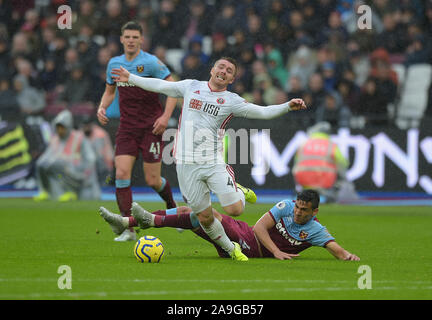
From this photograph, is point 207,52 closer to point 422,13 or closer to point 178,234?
point 422,13

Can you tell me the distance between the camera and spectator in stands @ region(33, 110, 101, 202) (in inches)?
677

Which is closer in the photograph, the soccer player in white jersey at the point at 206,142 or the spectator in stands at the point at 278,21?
the soccer player in white jersey at the point at 206,142

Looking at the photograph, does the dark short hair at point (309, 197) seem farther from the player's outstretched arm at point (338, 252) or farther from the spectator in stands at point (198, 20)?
the spectator in stands at point (198, 20)

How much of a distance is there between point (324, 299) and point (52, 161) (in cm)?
1172

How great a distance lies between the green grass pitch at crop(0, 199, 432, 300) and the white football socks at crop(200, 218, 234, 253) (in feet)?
0.59

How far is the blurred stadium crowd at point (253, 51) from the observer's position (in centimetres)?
Answer: 1802

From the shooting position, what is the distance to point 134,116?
10281 mm

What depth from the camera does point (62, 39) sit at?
2038cm

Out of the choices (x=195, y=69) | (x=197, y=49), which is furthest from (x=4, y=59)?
(x=195, y=69)

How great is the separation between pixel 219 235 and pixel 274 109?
1394 mm

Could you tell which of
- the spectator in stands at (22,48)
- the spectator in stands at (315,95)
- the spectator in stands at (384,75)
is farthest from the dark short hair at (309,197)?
the spectator in stands at (22,48)

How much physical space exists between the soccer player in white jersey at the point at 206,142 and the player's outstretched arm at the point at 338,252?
87 centimetres

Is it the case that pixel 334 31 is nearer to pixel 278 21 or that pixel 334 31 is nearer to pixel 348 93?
pixel 278 21

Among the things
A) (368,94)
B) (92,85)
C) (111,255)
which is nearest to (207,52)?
(92,85)
